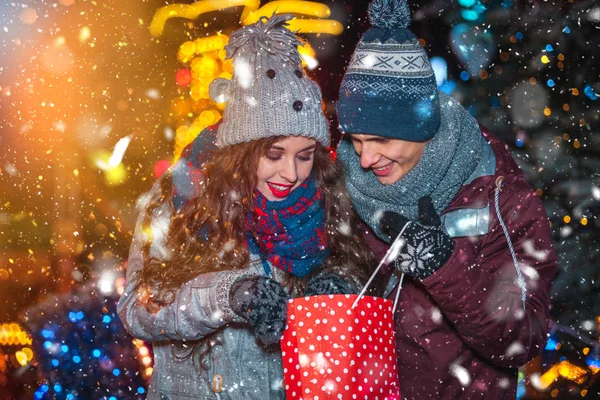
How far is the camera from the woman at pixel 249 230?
8.98ft

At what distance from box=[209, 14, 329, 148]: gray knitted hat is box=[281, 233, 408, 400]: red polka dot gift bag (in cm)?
77

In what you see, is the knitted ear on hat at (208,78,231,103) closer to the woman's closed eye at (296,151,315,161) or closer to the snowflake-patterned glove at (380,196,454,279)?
the woman's closed eye at (296,151,315,161)

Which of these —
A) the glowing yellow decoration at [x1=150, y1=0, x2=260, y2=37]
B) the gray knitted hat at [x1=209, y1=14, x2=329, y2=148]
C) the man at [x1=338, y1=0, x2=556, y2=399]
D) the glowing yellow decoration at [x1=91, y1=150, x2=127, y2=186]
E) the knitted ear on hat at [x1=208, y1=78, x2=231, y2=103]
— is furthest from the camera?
the glowing yellow decoration at [x1=91, y1=150, x2=127, y2=186]

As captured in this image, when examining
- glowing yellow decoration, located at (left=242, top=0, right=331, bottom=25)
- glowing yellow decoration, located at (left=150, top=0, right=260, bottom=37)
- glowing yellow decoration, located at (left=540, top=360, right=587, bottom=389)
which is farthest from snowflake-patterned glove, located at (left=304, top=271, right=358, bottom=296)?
glowing yellow decoration, located at (left=540, top=360, right=587, bottom=389)

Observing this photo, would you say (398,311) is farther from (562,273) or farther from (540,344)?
(562,273)

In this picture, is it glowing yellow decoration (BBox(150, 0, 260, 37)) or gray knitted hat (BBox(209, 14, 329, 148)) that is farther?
glowing yellow decoration (BBox(150, 0, 260, 37))

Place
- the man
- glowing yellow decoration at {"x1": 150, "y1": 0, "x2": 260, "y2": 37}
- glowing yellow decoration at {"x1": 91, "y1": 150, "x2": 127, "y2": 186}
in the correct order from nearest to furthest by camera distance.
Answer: the man < glowing yellow decoration at {"x1": 150, "y1": 0, "x2": 260, "y2": 37} < glowing yellow decoration at {"x1": 91, "y1": 150, "x2": 127, "y2": 186}

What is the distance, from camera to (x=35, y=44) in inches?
180

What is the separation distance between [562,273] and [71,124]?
348 cm

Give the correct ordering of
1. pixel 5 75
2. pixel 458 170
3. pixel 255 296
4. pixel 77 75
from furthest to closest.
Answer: pixel 77 75 → pixel 5 75 → pixel 458 170 → pixel 255 296

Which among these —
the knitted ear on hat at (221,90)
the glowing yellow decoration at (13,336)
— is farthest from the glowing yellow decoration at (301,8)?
the glowing yellow decoration at (13,336)

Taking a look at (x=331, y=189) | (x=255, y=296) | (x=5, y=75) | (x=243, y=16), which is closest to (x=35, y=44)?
(x=5, y=75)

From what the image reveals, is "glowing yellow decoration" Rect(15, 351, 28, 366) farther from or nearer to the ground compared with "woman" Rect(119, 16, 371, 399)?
nearer to the ground

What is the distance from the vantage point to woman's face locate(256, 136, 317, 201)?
2783mm
